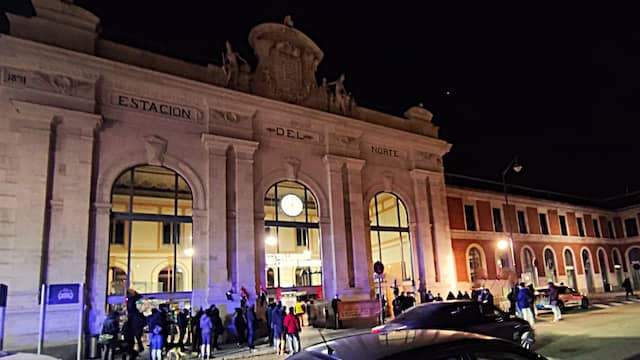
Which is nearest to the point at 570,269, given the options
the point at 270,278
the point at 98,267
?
the point at 270,278

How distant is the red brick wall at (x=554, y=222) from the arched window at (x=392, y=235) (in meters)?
19.1

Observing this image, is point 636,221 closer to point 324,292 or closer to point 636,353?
point 324,292

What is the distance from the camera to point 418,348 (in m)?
3.32

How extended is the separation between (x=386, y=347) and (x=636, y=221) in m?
52.4

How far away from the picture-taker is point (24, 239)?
50.9 ft

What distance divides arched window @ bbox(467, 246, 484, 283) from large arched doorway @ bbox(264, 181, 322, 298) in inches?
507

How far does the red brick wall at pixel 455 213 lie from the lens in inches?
1234

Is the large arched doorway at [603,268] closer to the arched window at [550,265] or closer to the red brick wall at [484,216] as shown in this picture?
the arched window at [550,265]

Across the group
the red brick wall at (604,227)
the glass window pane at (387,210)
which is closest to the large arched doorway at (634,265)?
the red brick wall at (604,227)

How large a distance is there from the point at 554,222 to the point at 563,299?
57.2 feet

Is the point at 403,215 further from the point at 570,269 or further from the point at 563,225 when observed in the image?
the point at 563,225

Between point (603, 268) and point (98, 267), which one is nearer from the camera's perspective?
point (98, 267)

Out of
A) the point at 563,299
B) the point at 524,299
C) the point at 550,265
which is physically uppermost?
the point at 550,265

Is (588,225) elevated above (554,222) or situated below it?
below
